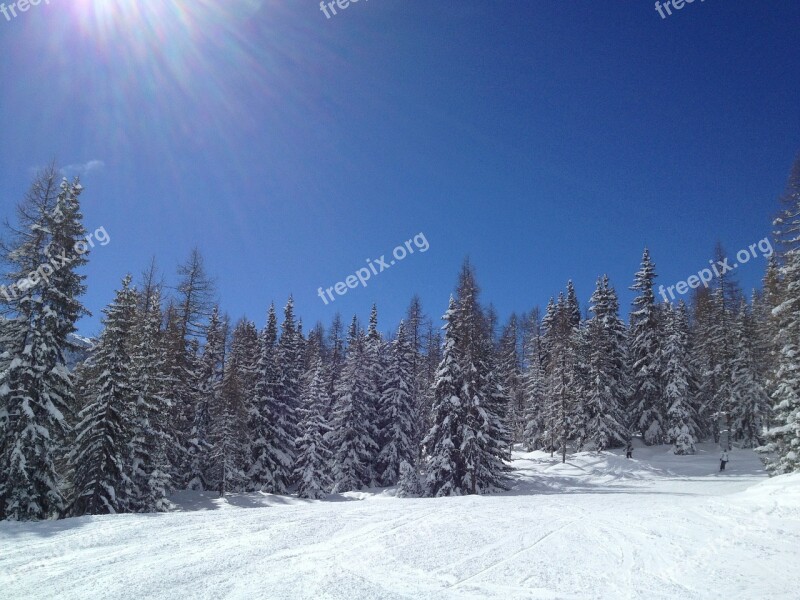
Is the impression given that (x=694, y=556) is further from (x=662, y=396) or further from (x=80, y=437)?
(x=662, y=396)

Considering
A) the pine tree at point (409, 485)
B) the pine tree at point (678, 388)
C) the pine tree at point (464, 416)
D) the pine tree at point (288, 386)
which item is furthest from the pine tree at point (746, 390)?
the pine tree at point (288, 386)

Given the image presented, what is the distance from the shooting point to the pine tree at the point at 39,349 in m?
16.6

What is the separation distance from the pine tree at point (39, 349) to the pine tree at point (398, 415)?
79.1 feet

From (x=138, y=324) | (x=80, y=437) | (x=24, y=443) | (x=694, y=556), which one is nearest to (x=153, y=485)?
(x=80, y=437)

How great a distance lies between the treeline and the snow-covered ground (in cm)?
908

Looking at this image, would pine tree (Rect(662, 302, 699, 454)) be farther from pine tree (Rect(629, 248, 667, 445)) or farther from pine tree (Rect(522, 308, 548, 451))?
pine tree (Rect(522, 308, 548, 451))

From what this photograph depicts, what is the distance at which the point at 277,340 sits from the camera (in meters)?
41.1

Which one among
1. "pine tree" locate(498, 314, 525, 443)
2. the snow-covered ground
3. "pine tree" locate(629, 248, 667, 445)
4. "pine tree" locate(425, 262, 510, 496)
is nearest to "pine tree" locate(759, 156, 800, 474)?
the snow-covered ground

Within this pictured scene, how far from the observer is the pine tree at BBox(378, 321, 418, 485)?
1507 inches

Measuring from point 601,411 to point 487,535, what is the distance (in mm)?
33706

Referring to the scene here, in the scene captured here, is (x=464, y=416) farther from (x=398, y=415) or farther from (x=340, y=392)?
(x=340, y=392)

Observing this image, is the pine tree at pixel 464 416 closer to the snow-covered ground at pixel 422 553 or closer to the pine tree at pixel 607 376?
the snow-covered ground at pixel 422 553

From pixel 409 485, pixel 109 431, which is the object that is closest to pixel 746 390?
pixel 409 485

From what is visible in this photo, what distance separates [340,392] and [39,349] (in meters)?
24.4
